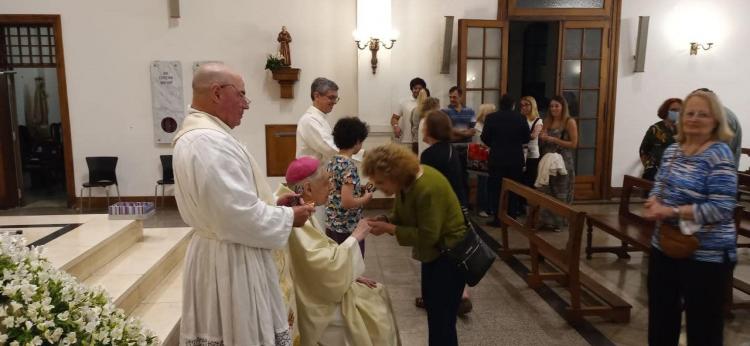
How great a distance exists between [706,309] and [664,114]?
2.70 metres

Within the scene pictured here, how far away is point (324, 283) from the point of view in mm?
2164

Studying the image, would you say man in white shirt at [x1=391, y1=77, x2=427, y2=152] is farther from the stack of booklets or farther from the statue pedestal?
the stack of booklets

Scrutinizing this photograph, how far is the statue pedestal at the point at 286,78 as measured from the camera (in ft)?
19.9

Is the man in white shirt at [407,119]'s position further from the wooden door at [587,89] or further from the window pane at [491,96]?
the wooden door at [587,89]

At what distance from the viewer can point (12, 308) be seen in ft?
3.57

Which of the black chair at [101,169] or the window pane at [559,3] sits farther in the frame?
the window pane at [559,3]

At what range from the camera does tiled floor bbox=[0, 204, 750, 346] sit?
9.92 feet

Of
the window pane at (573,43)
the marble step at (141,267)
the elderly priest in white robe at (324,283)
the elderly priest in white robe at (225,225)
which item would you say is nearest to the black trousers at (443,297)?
the elderly priest in white robe at (324,283)

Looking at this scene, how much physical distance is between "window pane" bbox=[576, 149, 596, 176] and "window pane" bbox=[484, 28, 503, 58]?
176cm

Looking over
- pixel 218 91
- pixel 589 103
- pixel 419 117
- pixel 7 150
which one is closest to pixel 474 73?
pixel 419 117

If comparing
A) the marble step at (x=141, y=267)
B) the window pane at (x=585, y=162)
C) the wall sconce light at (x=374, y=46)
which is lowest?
the marble step at (x=141, y=267)

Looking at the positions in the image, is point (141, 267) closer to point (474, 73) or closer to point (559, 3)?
point (474, 73)

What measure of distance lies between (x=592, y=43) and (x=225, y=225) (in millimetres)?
6145

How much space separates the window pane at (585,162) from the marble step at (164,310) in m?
5.30
